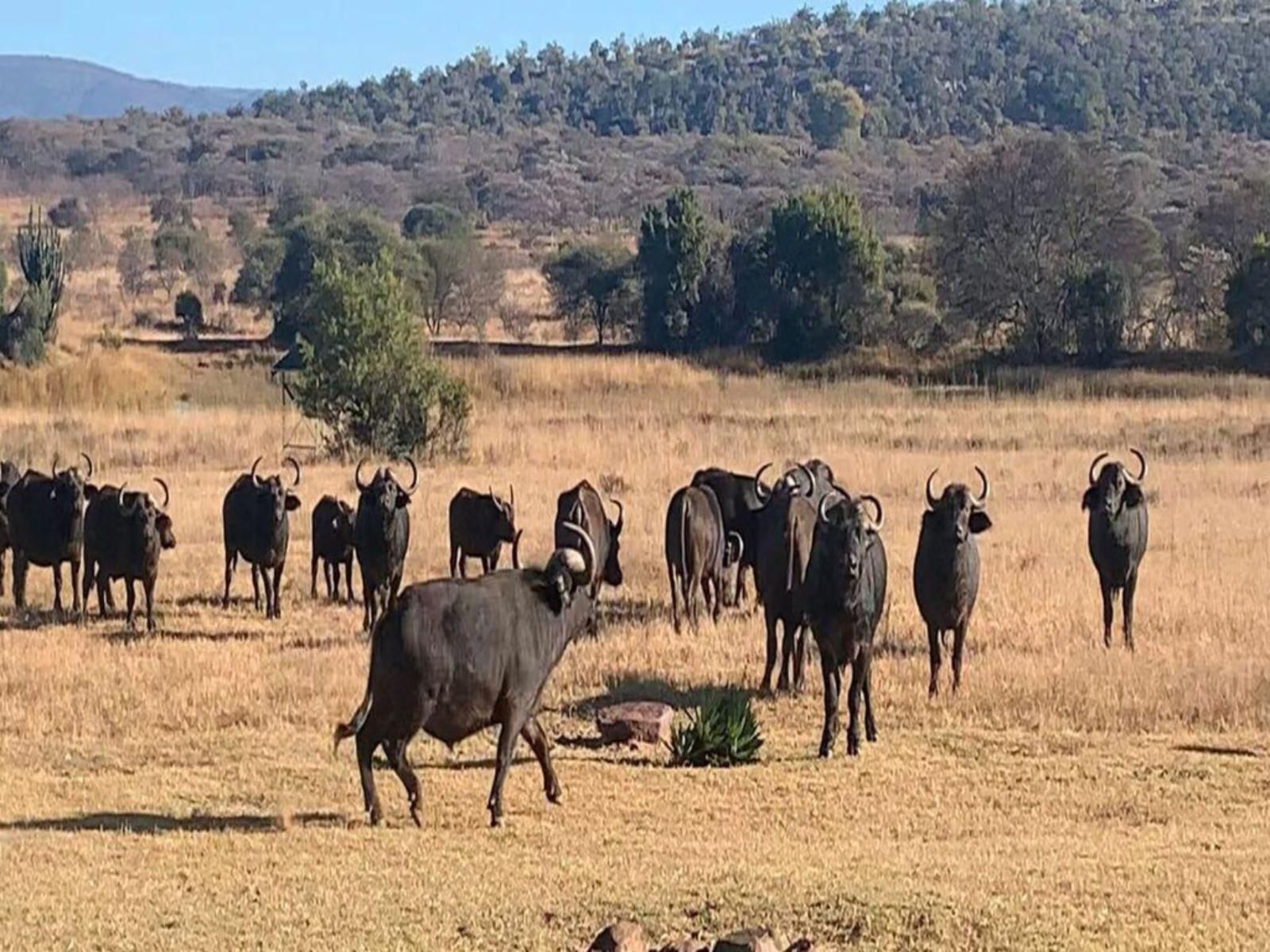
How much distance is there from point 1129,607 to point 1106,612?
0.75ft

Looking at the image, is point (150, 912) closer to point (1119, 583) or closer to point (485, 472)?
point (1119, 583)

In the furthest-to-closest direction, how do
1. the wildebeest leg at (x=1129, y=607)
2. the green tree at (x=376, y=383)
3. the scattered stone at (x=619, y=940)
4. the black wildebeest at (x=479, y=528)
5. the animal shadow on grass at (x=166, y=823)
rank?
the green tree at (x=376, y=383) → the black wildebeest at (x=479, y=528) → the wildebeest leg at (x=1129, y=607) → the animal shadow on grass at (x=166, y=823) → the scattered stone at (x=619, y=940)

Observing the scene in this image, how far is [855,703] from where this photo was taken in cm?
1440

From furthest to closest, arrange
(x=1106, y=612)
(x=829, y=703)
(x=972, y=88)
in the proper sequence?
1. (x=972, y=88)
2. (x=1106, y=612)
3. (x=829, y=703)

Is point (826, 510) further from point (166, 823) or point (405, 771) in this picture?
point (166, 823)

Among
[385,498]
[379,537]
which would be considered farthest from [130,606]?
[385,498]

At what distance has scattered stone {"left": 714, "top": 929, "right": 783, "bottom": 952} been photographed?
874 cm

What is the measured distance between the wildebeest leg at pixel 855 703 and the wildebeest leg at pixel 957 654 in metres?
1.80

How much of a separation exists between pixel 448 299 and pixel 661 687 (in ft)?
186

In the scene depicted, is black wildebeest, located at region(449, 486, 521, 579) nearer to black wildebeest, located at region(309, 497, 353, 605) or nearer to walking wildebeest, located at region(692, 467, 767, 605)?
black wildebeest, located at region(309, 497, 353, 605)

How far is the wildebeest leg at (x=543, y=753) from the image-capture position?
12.5m

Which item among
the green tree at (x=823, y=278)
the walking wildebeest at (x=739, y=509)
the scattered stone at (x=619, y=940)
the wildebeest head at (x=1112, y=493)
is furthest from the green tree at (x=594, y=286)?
the scattered stone at (x=619, y=940)

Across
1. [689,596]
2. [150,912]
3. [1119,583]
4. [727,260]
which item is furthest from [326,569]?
[727,260]

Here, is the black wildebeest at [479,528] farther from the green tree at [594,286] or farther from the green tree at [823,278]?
the green tree at [594,286]
